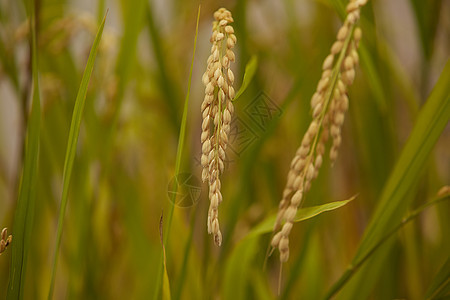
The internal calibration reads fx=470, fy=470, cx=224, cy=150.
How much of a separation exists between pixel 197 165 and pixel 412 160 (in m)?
0.16

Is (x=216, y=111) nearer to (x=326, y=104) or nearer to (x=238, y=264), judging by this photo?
(x=326, y=104)

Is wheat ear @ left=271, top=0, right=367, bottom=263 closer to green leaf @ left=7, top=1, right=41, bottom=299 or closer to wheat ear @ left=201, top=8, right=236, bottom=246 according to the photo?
wheat ear @ left=201, top=8, right=236, bottom=246

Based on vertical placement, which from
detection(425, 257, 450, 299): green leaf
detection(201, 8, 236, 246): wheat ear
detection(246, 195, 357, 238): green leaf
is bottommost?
detection(425, 257, 450, 299): green leaf

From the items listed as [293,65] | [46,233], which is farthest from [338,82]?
[46,233]

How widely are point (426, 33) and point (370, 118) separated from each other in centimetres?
10

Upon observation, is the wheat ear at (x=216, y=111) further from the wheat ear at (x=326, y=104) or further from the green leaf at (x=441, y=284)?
the green leaf at (x=441, y=284)

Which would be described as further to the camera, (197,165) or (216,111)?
(197,165)

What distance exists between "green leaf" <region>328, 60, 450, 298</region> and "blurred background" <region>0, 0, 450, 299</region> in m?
0.05

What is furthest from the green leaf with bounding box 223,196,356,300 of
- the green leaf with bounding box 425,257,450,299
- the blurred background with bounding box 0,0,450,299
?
the green leaf with bounding box 425,257,450,299

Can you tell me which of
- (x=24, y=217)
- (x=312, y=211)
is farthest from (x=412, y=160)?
(x=24, y=217)

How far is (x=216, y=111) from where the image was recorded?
0.22 metres

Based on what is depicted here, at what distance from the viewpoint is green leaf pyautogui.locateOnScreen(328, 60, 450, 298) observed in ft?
0.92

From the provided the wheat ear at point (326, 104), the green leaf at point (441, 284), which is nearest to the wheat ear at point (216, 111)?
the wheat ear at point (326, 104)

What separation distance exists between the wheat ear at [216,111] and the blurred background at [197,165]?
0.23 ft
